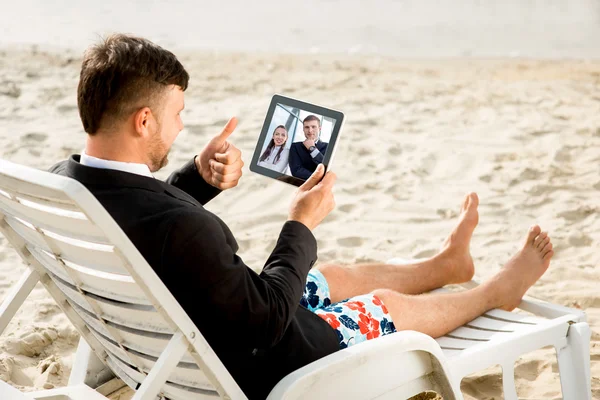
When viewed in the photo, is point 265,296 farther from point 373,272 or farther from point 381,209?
point 381,209

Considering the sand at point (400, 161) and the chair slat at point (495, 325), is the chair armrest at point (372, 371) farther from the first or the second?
the sand at point (400, 161)

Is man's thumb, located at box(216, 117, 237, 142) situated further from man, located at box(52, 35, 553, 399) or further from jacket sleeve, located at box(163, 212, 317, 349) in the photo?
jacket sleeve, located at box(163, 212, 317, 349)

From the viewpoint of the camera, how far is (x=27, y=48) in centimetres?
884

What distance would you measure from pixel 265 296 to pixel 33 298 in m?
2.08

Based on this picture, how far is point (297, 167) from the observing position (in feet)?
7.78

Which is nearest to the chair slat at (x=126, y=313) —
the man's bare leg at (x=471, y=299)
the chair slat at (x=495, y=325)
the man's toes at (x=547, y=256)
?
the man's bare leg at (x=471, y=299)

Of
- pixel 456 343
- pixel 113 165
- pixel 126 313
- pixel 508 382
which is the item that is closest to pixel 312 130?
pixel 113 165

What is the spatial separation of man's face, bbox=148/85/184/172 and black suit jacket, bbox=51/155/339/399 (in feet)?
0.37

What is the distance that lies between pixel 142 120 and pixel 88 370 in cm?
102

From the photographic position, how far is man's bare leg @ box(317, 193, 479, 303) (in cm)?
289

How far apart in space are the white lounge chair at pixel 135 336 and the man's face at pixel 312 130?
64cm

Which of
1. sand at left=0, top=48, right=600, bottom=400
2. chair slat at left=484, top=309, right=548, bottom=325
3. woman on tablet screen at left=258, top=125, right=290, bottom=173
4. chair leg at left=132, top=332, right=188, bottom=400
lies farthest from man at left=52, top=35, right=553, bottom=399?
sand at left=0, top=48, right=600, bottom=400

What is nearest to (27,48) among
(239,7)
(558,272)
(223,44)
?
(223,44)

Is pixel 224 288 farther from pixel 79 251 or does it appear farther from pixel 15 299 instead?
pixel 15 299
